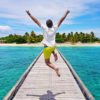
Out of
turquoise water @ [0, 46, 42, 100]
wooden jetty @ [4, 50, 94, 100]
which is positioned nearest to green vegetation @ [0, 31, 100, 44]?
turquoise water @ [0, 46, 42, 100]

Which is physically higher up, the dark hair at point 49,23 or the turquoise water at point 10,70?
the dark hair at point 49,23

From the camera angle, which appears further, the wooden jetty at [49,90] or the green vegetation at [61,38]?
the green vegetation at [61,38]

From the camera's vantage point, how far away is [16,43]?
114 meters

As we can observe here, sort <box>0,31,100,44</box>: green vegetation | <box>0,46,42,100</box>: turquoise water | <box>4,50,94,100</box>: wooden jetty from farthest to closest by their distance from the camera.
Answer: <box>0,31,100,44</box>: green vegetation < <box>0,46,42,100</box>: turquoise water < <box>4,50,94,100</box>: wooden jetty

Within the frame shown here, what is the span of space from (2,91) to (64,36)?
323 feet

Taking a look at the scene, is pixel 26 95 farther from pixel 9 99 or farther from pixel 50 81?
pixel 50 81

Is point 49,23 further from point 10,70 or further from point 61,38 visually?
point 61,38

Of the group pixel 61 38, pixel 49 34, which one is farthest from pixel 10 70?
pixel 61 38

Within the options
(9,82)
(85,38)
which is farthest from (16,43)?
(9,82)

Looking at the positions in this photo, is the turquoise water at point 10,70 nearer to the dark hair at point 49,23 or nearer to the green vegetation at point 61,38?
the dark hair at point 49,23

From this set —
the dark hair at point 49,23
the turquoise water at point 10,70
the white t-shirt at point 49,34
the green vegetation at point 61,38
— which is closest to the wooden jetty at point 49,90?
the white t-shirt at point 49,34

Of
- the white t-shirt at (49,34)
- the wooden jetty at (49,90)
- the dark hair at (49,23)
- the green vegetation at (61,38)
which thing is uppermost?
the dark hair at (49,23)

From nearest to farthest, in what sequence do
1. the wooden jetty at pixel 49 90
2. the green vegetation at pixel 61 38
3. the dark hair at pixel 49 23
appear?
the dark hair at pixel 49 23, the wooden jetty at pixel 49 90, the green vegetation at pixel 61 38

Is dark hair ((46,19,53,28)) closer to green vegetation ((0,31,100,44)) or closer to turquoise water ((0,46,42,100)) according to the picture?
turquoise water ((0,46,42,100))
